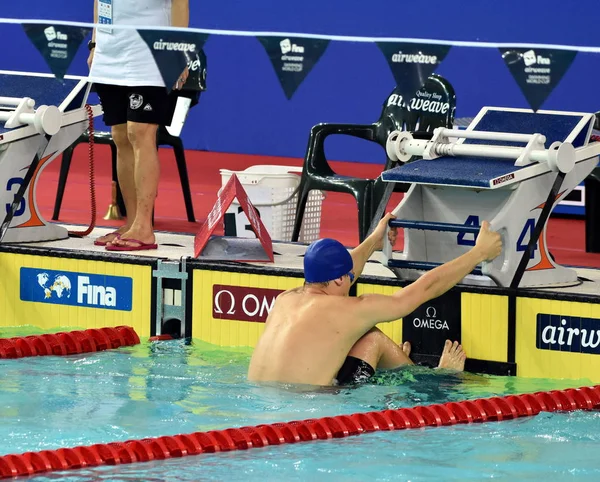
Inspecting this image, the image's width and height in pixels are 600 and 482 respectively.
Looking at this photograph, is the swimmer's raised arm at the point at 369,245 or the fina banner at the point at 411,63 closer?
the fina banner at the point at 411,63

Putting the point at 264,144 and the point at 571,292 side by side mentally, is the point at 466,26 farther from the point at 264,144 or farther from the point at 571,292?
the point at 571,292

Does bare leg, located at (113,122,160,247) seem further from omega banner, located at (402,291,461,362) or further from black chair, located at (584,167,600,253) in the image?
black chair, located at (584,167,600,253)

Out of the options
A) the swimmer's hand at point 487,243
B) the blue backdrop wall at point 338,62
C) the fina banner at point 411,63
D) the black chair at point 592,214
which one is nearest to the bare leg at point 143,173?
the fina banner at point 411,63

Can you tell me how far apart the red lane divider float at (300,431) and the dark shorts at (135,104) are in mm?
2259

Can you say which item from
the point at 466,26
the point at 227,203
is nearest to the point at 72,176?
the point at 466,26

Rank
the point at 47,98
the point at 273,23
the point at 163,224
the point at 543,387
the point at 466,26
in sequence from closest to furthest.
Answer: the point at 543,387
the point at 47,98
the point at 163,224
the point at 466,26
the point at 273,23

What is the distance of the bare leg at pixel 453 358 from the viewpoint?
6.00 meters

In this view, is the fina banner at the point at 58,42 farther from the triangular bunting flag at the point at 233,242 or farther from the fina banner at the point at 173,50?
the triangular bunting flag at the point at 233,242

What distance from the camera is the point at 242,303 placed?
6.54 metres

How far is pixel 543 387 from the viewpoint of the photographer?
586 centimetres

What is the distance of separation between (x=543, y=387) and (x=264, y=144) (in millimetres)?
7254

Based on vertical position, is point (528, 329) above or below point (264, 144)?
below

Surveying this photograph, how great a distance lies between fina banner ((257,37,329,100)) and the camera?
5.95 metres

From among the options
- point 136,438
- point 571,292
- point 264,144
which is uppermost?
point 264,144
